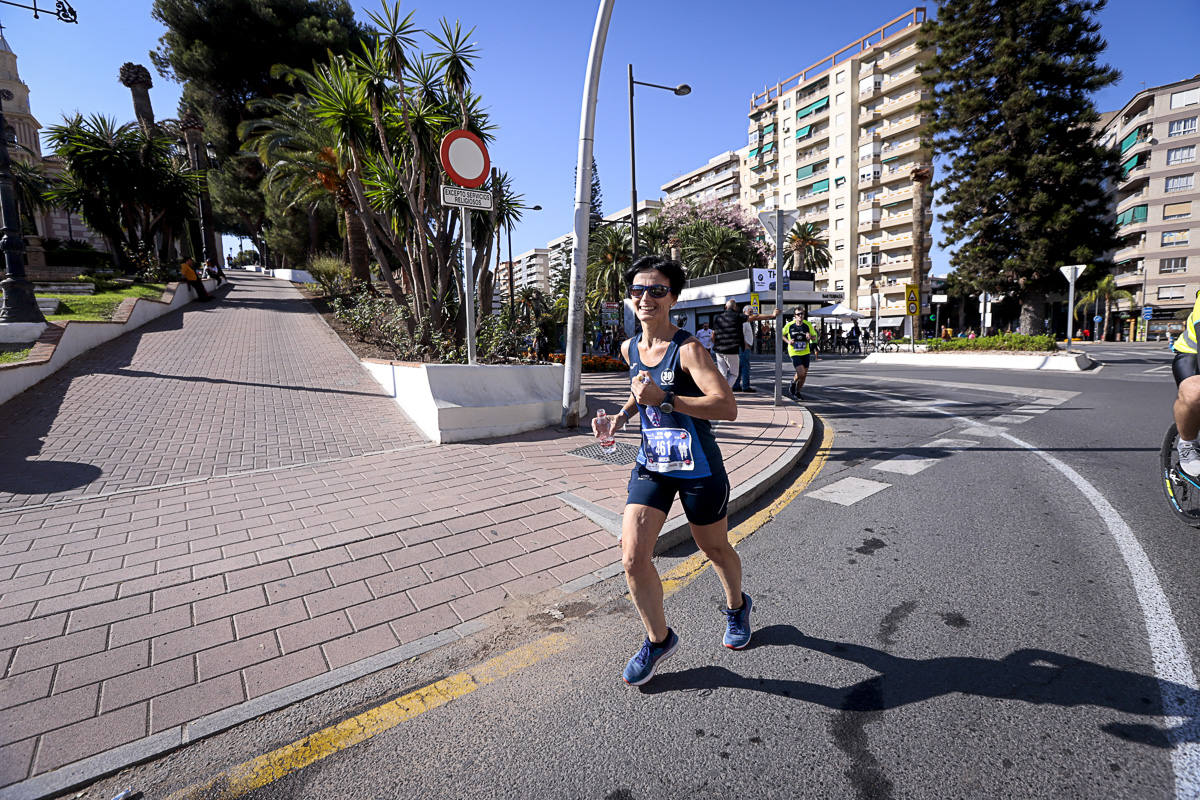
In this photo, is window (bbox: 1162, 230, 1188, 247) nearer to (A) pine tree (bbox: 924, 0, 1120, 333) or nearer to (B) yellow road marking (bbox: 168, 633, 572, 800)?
(A) pine tree (bbox: 924, 0, 1120, 333)

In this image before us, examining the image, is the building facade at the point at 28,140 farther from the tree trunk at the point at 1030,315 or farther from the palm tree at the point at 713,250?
the tree trunk at the point at 1030,315

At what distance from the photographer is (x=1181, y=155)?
47.5 metres

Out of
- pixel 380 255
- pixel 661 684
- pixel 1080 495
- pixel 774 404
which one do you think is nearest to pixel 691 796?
pixel 661 684

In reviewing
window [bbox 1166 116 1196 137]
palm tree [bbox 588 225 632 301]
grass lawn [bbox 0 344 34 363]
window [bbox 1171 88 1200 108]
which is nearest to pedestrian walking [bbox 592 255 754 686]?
grass lawn [bbox 0 344 34 363]

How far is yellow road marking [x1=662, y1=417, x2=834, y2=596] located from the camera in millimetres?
3427

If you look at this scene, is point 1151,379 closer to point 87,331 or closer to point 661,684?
point 661,684

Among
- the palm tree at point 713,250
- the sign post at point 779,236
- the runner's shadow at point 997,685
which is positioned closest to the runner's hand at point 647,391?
the runner's shadow at point 997,685

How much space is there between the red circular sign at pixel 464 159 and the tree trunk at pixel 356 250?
13.9 meters

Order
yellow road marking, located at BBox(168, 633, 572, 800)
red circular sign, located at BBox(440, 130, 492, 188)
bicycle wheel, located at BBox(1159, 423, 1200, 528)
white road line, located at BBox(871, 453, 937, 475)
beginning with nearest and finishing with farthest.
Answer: yellow road marking, located at BBox(168, 633, 572, 800) → bicycle wheel, located at BBox(1159, 423, 1200, 528) → white road line, located at BBox(871, 453, 937, 475) → red circular sign, located at BBox(440, 130, 492, 188)

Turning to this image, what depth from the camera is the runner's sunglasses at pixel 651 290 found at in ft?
8.04

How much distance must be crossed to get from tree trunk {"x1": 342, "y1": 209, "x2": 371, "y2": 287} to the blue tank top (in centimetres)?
1888

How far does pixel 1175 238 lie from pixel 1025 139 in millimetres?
42401

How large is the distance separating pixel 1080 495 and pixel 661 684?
429 centimetres

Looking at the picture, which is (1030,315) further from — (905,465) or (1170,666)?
(1170,666)
